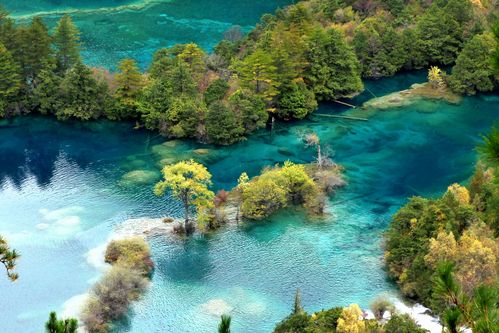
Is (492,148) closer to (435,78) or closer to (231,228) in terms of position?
(231,228)

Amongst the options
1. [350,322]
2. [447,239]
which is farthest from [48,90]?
[350,322]

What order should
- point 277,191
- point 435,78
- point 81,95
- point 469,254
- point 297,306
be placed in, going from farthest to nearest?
1. point 435,78
2. point 81,95
3. point 277,191
4. point 469,254
5. point 297,306

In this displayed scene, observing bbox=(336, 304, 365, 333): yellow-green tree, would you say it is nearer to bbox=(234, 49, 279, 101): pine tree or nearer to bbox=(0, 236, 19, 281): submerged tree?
bbox=(0, 236, 19, 281): submerged tree

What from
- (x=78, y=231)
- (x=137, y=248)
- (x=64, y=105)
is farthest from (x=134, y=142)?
(x=137, y=248)

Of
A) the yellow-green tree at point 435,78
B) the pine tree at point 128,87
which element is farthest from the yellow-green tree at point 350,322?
the yellow-green tree at point 435,78

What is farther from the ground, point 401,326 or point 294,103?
point 401,326

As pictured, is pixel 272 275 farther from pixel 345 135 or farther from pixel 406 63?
pixel 406 63
